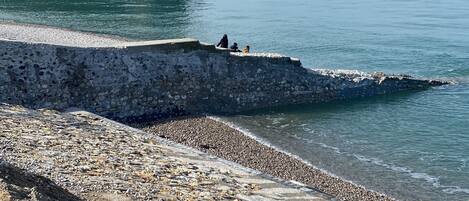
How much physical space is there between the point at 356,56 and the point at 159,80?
2064 cm

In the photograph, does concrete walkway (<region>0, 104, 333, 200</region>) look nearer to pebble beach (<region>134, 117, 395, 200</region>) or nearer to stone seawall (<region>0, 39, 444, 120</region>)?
pebble beach (<region>134, 117, 395, 200</region>)

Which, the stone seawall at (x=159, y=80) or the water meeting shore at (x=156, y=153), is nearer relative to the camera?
the water meeting shore at (x=156, y=153)

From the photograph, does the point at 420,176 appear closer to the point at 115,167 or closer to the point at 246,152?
the point at 246,152

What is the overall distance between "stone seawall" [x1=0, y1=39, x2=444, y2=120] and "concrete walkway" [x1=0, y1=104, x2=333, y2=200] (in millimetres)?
3692

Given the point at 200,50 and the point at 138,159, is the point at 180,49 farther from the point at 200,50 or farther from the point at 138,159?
the point at 138,159

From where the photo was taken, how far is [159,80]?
82.8 ft

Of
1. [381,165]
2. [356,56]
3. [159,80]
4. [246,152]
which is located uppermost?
[159,80]

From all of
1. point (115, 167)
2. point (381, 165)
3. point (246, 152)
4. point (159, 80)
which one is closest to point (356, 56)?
point (159, 80)

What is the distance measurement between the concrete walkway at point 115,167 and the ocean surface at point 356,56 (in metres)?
5.99

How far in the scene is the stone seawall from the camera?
72.1 ft

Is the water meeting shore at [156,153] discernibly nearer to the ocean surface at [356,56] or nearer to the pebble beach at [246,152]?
the pebble beach at [246,152]

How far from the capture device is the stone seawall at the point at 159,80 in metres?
22.0

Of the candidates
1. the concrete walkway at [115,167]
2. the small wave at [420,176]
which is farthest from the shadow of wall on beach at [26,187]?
the small wave at [420,176]

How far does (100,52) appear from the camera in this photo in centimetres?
2361
